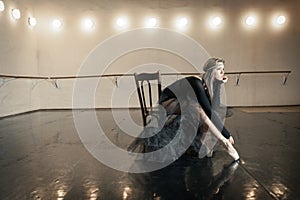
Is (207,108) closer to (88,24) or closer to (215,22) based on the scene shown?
(215,22)

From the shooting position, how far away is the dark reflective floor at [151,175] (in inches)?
60.0

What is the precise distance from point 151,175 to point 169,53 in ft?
17.5

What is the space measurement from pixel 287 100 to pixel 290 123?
3120 mm

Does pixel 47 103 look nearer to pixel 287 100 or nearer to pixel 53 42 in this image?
pixel 53 42

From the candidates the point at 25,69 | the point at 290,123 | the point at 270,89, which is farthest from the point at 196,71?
the point at 25,69

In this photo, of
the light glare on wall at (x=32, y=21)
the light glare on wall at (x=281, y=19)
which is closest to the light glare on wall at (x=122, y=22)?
the light glare on wall at (x=32, y=21)

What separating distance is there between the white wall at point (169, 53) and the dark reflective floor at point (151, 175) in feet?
13.3

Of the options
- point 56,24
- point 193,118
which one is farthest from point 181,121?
point 56,24

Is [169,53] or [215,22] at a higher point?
[215,22]

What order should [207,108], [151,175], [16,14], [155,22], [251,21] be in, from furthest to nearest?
[155,22] < [251,21] < [16,14] < [207,108] < [151,175]

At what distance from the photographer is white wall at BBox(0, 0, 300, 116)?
6.62m

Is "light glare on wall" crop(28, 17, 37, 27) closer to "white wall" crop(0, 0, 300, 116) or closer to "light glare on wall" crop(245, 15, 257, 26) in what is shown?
"white wall" crop(0, 0, 300, 116)

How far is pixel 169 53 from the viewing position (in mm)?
6828

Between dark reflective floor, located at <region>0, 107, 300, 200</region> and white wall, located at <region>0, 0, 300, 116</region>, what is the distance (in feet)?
13.3
